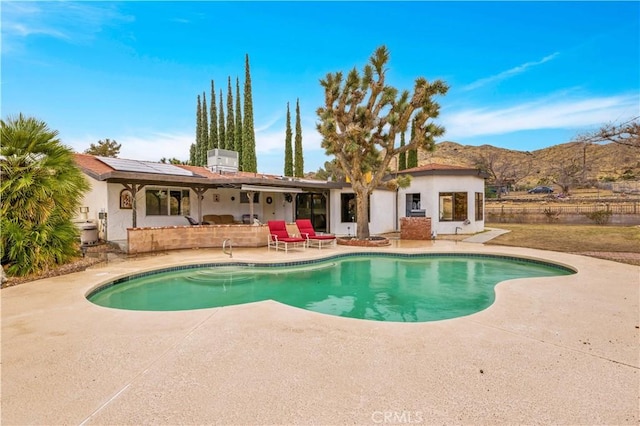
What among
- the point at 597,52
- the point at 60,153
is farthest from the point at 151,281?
the point at 597,52

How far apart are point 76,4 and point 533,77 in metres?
27.8

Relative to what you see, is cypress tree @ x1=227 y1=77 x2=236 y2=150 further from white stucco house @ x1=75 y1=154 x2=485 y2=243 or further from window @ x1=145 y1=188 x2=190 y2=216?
window @ x1=145 y1=188 x2=190 y2=216

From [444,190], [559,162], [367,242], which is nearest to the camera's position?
[367,242]

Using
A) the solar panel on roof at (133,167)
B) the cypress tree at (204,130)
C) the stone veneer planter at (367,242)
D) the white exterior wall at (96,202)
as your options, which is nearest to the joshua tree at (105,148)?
the cypress tree at (204,130)

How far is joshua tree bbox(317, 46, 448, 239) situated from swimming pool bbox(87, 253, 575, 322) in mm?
4586

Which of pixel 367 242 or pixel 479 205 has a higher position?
pixel 479 205

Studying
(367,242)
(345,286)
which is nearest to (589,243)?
(367,242)

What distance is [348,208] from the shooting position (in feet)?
57.3

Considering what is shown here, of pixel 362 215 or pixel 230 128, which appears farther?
pixel 230 128

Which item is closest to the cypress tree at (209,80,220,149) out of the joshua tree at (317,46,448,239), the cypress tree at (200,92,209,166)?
the cypress tree at (200,92,209,166)

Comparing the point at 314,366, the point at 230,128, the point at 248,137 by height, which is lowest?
the point at 314,366

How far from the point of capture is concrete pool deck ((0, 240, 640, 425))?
8.45 ft

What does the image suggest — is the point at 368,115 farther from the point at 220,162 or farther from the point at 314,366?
the point at 314,366

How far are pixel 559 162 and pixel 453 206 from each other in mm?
43604
